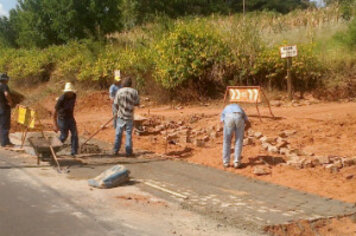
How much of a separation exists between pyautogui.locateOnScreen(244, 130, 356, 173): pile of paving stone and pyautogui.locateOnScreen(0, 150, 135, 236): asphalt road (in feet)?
15.4

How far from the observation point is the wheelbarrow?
9959mm

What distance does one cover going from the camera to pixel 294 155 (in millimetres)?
10344

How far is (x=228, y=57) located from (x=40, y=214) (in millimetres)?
13404

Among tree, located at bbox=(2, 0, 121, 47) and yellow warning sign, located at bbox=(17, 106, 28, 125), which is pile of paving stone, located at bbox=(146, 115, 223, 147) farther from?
→ tree, located at bbox=(2, 0, 121, 47)

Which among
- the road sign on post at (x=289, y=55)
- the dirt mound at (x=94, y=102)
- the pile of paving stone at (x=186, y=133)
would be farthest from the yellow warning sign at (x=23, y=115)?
the dirt mound at (x=94, y=102)

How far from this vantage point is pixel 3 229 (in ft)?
19.8

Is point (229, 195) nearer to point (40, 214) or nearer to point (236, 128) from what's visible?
point (236, 128)

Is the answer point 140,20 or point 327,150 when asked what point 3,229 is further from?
point 140,20

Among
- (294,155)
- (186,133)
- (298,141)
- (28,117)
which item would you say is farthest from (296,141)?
(28,117)

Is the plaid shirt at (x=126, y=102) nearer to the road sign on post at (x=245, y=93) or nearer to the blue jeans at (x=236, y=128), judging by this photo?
the blue jeans at (x=236, y=128)

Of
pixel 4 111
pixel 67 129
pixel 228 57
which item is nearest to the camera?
pixel 67 129

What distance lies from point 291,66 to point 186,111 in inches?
161

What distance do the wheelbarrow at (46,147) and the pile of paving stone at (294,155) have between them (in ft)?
14.4

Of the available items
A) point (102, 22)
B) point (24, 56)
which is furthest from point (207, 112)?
point (24, 56)
